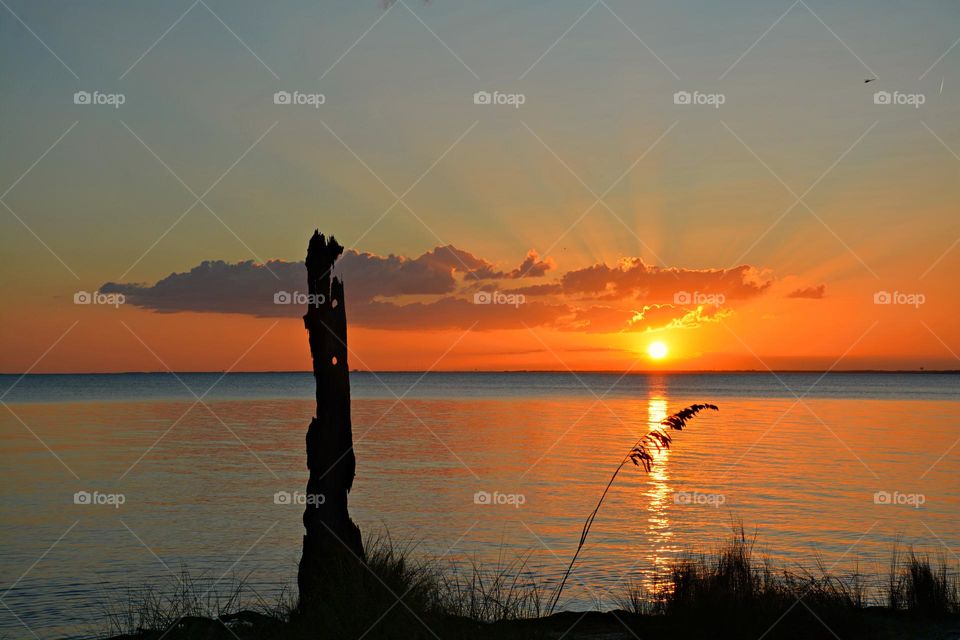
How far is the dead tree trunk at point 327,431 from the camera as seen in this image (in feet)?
38.7

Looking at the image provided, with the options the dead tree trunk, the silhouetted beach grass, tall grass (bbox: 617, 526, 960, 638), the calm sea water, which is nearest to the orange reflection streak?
the calm sea water

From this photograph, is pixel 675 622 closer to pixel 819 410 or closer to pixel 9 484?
pixel 9 484

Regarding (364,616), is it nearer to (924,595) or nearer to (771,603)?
(771,603)

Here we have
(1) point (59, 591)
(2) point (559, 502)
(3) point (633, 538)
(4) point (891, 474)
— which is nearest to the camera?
(1) point (59, 591)

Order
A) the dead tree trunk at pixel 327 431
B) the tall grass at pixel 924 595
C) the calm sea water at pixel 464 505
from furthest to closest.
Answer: the calm sea water at pixel 464 505 → the tall grass at pixel 924 595 → the dead tree trunk at pixel 327 431

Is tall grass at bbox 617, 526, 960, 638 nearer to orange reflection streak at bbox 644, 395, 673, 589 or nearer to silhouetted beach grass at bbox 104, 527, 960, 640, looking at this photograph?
silhouetted beach grass at bbox 104, 527, 960, 640

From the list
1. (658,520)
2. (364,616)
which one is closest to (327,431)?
(364,616)

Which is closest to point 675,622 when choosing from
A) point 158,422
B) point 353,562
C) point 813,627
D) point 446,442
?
point 813,627

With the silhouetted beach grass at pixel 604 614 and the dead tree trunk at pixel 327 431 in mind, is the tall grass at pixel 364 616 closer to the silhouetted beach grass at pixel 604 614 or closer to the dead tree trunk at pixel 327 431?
the silhouetted beach grass at pixel 604 614

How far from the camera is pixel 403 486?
28594 millimetres

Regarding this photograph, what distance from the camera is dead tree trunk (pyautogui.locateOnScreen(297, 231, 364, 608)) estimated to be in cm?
1180

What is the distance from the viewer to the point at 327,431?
1205 centimetres

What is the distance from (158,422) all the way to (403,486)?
37.7 metres

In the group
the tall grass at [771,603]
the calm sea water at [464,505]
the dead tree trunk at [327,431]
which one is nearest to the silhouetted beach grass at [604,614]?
the tall grass at [771,603]
